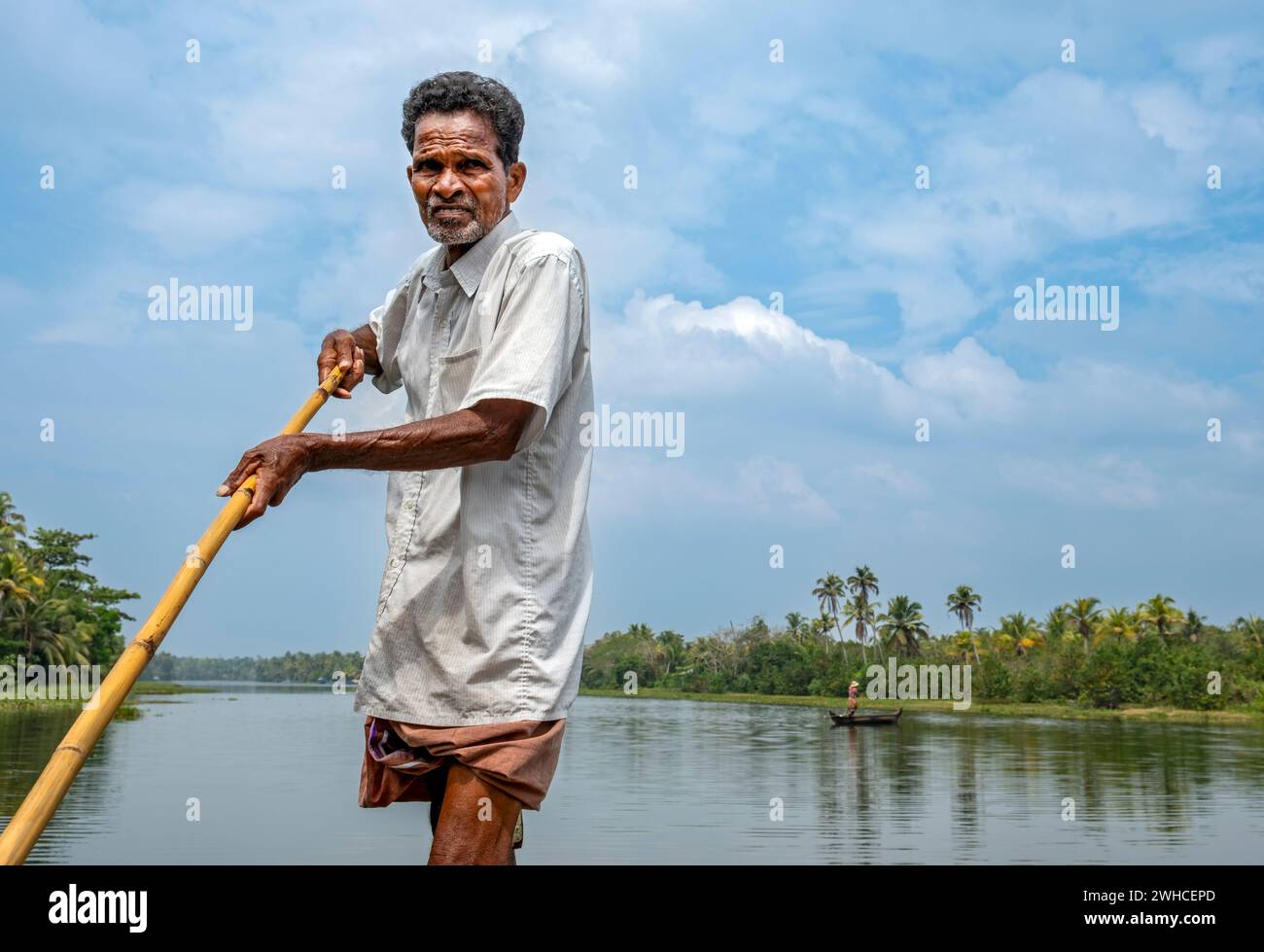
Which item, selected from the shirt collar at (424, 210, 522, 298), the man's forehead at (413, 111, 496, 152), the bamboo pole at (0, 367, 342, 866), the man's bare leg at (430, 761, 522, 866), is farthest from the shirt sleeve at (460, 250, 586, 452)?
the man's bare leg at (430, 761, 522, 866)

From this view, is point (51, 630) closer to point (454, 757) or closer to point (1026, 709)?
point (1026, 709)

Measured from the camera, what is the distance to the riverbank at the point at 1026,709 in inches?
2111

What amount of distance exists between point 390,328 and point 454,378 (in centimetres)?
38

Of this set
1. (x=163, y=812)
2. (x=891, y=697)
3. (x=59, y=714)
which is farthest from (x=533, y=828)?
(x=891, y=697)

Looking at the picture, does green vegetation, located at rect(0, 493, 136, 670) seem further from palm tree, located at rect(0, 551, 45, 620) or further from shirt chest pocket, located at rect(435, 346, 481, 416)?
shirt chest pocket, located at rect(435, 346, 481, 416)

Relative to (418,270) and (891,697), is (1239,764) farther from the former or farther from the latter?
(891,697)

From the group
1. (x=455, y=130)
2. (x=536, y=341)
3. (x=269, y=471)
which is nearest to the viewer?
(x=269, y=471)

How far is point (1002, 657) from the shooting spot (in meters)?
74.1

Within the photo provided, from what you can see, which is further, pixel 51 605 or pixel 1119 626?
pixel 1119 626

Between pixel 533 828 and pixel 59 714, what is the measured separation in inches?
1220

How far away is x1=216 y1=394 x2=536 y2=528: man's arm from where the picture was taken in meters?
1.53

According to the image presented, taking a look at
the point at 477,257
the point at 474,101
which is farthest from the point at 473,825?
the point at 474,101

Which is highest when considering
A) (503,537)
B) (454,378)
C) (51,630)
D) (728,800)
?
(454,378)

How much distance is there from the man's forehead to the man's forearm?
428 mm
